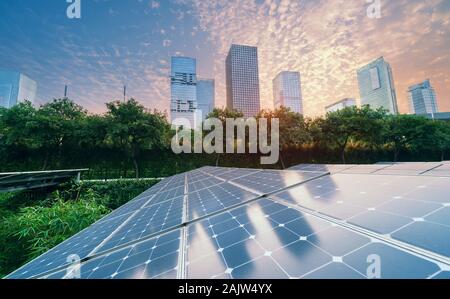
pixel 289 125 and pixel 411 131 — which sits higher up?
pixel 289 125

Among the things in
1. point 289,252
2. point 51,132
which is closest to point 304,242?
point 289,252

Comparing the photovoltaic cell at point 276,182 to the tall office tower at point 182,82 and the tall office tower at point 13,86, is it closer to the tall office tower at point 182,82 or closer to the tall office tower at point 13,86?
the tall office tower at point 182,82

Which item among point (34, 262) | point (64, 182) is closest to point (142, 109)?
point (64, 182)

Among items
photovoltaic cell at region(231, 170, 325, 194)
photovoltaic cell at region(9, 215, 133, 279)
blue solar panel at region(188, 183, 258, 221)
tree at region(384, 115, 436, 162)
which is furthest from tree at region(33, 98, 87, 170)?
tree at region(384, 115, 436, 162)

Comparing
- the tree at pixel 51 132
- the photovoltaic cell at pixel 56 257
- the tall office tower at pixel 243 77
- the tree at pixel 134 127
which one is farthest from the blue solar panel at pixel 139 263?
the tall office tower at pixel 243 77

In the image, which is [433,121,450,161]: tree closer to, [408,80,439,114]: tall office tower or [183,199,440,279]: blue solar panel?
[183,199,440,279]: blue solar panel

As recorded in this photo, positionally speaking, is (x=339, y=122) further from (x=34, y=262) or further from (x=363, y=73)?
(x=363, y=73)

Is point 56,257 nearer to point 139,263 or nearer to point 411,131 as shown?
point 139,263

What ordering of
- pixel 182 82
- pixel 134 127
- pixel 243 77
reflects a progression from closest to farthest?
pixel 134 127 → pixel 243 77 → pixel 182 82
